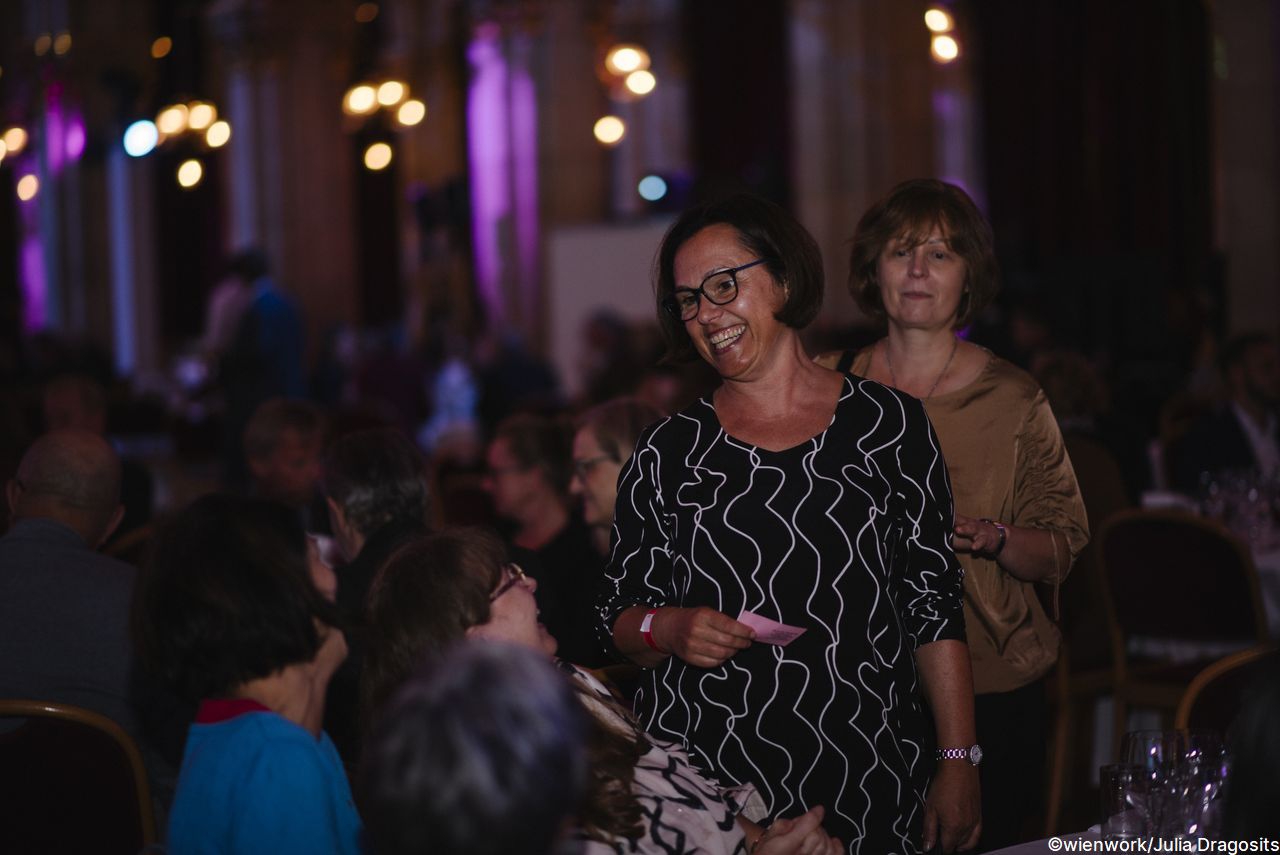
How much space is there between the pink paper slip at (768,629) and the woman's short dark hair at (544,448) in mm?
2329

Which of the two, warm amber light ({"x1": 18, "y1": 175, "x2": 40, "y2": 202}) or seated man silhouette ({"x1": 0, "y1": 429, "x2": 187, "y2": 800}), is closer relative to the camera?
seated man silhouette ({"x1": 0, "y1": 429, "x2": 187, "y2": 800})

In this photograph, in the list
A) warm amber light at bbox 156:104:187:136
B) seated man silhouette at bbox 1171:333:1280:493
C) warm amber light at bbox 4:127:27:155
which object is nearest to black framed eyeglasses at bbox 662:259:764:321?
seated man silhouette at bbox 1171:333:1280:493

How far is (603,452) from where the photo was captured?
3881 millimetres

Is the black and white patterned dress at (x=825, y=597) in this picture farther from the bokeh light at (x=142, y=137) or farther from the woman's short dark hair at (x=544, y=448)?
the bokeh light at (x=142, y=137)

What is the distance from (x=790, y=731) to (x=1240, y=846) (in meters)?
0.97

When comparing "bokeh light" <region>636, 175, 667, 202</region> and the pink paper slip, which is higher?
"bokeh light" <region>636, 175, 667, 202</region>

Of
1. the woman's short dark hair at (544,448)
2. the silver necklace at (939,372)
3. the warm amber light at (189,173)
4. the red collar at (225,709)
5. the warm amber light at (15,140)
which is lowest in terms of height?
the red collar at (225,709)

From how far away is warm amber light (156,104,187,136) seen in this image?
41.3ft

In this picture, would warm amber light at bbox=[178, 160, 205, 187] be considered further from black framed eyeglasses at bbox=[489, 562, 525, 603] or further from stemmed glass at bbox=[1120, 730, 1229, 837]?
stemmed glass at bbox=[1120, 730, 1229, 837]

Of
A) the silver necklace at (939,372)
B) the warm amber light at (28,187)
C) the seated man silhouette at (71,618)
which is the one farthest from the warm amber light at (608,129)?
the warm amber light at (28,187)

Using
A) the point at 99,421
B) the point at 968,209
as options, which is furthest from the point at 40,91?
the point at 968,209

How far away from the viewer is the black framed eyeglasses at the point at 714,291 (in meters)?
2.32

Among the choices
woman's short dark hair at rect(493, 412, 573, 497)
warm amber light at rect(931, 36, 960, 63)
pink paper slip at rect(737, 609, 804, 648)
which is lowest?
pink paper slip at rect(737, 609, 804, 648)

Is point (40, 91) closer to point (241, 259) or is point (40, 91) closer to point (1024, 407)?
point (241, 259)
